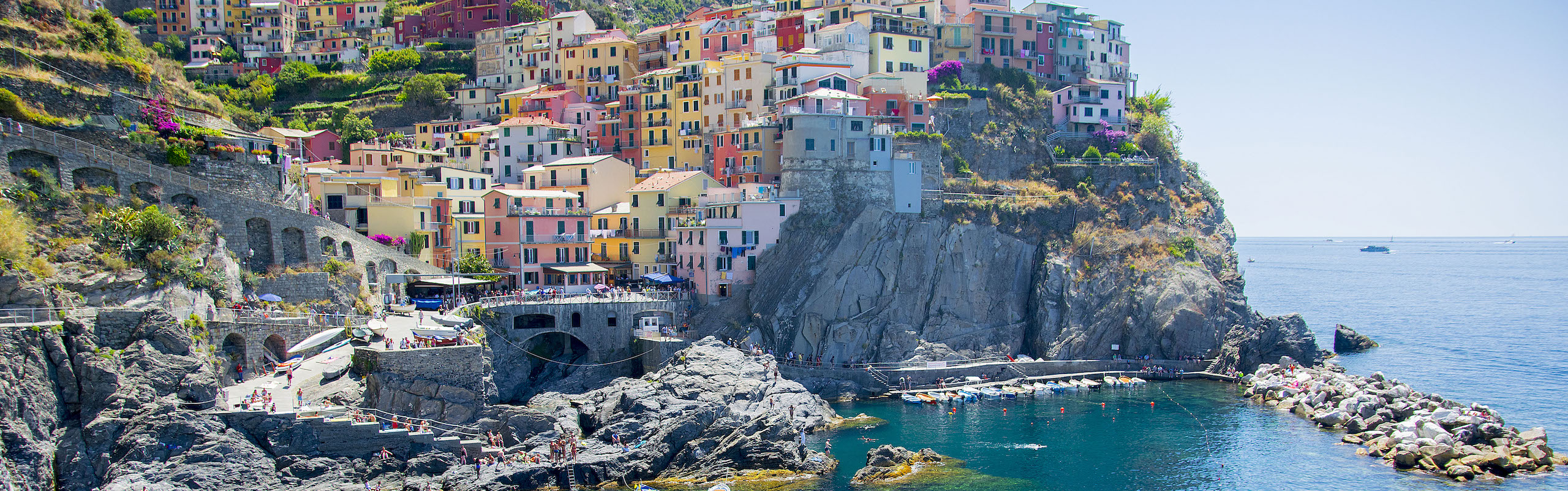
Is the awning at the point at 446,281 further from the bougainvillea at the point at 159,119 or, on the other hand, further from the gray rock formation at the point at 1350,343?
the gray rock formation at the point at 1350,343

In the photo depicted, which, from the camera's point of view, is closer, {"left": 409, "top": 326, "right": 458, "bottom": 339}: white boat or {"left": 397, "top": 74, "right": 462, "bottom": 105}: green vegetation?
{"left": 409, "top": 326, "right": 458, "bottom": 339}: white boat

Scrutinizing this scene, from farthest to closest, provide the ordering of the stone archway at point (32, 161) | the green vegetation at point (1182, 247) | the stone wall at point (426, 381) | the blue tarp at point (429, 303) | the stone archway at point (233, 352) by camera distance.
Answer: the green vegetation at point (1182, 247) → the blue tarp at point (429, 303) → the stone wall at point (426, 381) → the stone archway at point (233, 352) → the stone archway at point (32, 161)

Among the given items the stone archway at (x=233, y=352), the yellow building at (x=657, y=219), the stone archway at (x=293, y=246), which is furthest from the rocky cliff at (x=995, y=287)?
the stone archway at (x=233, y=352)

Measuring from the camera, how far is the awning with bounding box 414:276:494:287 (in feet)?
200

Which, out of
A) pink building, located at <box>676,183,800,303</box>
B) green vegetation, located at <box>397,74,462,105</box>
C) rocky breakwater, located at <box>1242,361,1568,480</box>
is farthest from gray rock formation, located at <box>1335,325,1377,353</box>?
green vegetation, located at <box>397,74,462,105</box>

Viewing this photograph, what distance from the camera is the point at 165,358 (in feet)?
142

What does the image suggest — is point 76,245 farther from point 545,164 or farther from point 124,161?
point 545,164

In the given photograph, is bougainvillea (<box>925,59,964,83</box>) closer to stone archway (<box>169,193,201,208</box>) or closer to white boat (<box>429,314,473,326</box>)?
white boat (<box>429,314,473,326</box>)

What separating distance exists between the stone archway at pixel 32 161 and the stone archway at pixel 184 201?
4597 mm

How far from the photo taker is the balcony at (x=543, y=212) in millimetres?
68562

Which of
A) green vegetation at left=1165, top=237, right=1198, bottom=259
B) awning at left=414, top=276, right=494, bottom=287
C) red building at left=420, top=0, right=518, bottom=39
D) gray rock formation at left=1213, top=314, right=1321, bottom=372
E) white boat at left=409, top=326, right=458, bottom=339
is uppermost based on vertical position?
red building at left=420, top=0, right=518, bottom=39

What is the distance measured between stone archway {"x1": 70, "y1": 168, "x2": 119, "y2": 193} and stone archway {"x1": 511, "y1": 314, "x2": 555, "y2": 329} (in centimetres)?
1862

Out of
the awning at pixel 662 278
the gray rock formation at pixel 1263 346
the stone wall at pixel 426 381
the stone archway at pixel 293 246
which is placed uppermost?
the stone archway at pixel 293 246

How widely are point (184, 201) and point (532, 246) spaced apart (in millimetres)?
19721
